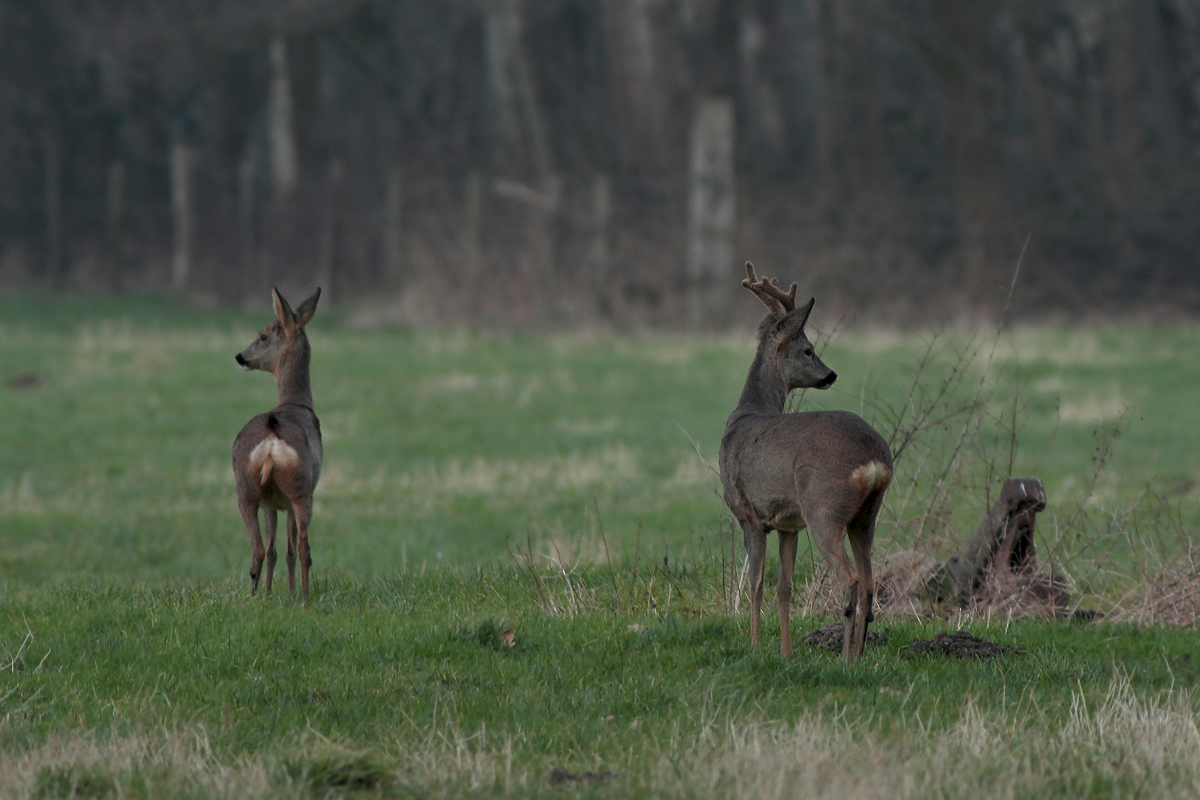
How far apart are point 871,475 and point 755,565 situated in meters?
0.81

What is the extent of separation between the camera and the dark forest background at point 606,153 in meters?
25.4

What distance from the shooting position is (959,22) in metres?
31.2

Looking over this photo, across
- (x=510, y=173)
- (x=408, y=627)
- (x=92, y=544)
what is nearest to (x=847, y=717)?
(x=408, y=627)

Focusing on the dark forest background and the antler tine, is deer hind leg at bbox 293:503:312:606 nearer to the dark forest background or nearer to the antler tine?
the antler tine

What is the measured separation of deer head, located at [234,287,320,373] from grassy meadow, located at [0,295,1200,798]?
1267mm

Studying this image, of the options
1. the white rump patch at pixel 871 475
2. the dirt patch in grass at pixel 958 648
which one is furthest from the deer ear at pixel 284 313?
the dirt patch in grass at pixel 958 648

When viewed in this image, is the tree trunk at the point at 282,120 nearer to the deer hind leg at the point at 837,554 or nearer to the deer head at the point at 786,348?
the deer head at the point at 786,348

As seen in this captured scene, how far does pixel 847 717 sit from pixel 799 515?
104 cm

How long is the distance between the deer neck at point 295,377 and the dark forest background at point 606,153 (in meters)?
15.1

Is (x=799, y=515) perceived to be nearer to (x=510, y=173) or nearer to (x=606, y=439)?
(x=606, y=439)

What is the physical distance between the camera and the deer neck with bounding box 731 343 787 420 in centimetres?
726

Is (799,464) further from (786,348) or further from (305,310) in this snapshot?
(305,310)

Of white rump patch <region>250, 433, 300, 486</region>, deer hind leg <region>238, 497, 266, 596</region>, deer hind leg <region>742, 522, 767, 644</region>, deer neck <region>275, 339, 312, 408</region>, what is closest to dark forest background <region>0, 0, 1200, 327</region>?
deer neck <region>275, 339, 312, 408</region>

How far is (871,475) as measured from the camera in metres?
6.22
